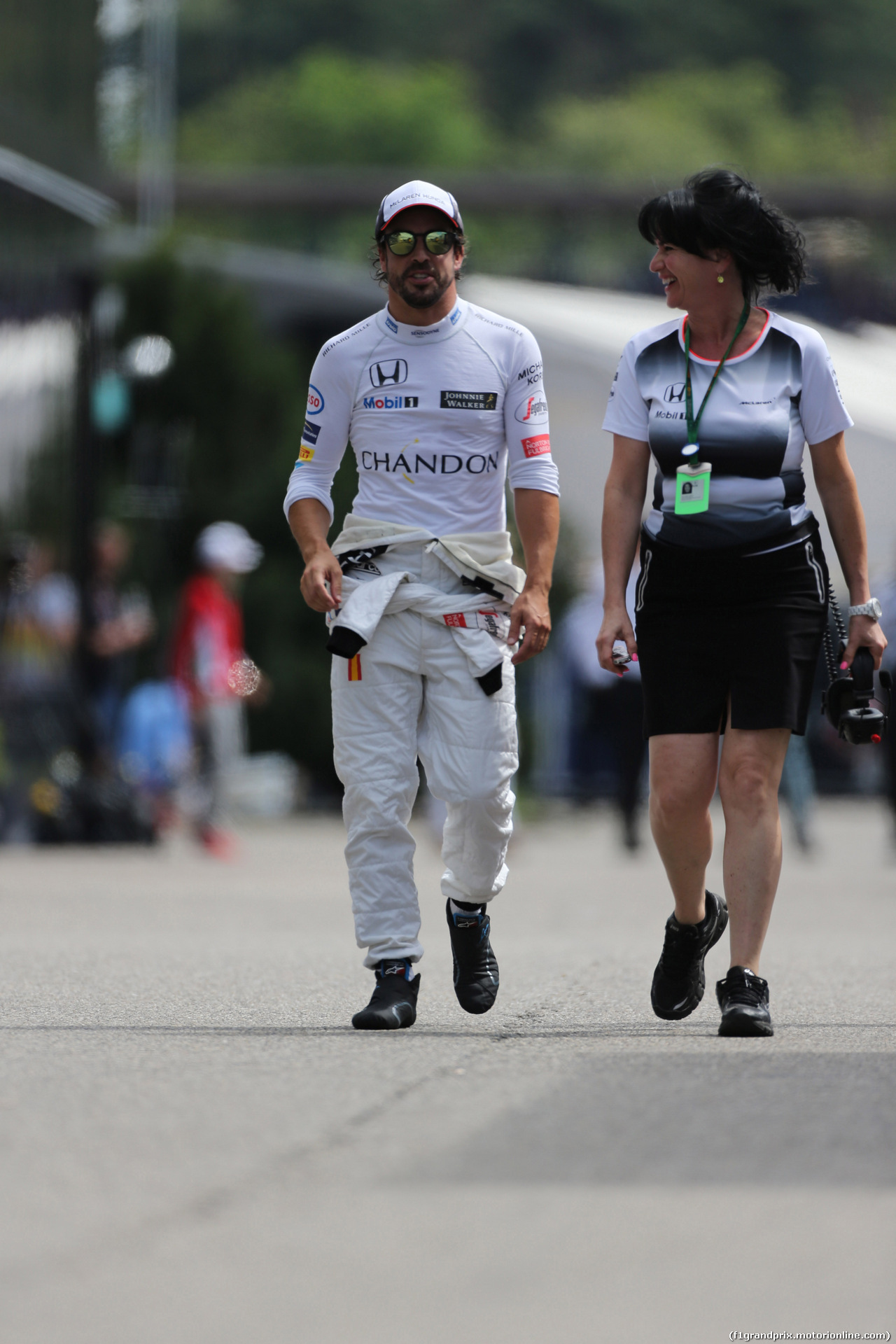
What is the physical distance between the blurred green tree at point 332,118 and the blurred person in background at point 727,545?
86.7m

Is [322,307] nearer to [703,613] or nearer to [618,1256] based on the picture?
[703,613]

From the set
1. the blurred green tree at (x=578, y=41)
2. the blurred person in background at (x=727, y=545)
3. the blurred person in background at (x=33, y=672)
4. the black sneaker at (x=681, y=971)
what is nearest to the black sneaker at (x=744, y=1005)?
the blurred person in background at (x=727, y=545)

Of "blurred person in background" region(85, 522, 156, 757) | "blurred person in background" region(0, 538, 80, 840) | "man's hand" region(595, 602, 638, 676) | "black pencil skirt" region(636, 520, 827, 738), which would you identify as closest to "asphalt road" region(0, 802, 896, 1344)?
"black pencil skirt" region(636, 520, 827, 738)

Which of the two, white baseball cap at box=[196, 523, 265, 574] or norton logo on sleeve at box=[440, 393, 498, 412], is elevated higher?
norton logo on sleeve at box=[440, 393, 498, 412]

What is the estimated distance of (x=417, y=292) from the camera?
18.2 ft

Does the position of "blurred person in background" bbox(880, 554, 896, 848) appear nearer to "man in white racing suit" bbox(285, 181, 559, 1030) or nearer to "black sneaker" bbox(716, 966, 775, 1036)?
"man in white racing suit" bbox(285, 181, 559, 1030)

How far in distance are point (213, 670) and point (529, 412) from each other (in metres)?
8.21

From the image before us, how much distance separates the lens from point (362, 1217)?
3424mm

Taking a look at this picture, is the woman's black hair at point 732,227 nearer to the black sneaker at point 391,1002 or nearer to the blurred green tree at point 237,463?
the black sneaker at point 391,1002

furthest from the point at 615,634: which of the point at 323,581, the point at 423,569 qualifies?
the point at 323,581

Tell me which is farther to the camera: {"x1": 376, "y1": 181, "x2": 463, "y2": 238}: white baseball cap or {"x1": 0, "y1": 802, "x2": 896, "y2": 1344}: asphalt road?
{"x1": 376, "y1": 181, "x2": 463, "y2": 238}: white baseball cap

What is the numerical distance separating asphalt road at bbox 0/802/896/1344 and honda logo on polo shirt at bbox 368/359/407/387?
157 centimetres

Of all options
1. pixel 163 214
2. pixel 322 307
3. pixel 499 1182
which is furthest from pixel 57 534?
pixel 163 214

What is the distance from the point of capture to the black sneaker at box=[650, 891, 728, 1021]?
219 inches
